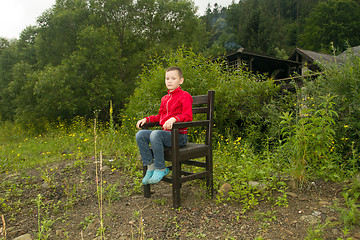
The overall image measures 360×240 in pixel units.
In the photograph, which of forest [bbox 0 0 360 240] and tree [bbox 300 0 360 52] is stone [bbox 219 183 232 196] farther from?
tree [bbox 300 0 360 52]

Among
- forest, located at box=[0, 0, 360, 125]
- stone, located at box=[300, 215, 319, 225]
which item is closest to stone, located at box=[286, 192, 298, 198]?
stone, located at box=[300, 215, 319, 225]

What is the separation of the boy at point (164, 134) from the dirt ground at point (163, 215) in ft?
1.32

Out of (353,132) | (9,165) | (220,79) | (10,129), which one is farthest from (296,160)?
(10,129)

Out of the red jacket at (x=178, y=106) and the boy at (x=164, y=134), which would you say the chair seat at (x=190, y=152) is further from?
the red jacket at (x=178, y=106)

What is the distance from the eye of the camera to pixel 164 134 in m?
3.23

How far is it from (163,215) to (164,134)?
90cm

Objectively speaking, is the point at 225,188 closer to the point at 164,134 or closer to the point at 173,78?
the point at 164,134

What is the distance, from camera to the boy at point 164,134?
3.21 metres

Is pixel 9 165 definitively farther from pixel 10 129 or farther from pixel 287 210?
pixel 10 129

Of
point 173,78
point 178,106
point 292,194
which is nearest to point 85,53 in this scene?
point 173,78

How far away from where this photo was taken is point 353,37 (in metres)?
34.1

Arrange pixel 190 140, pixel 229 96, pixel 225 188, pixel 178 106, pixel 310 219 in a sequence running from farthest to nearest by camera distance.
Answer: pixel 190 140
pixel 229 96
pixel 225 188
pixel 178 106
pixel 310 219

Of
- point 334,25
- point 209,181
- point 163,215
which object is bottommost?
point 163,215

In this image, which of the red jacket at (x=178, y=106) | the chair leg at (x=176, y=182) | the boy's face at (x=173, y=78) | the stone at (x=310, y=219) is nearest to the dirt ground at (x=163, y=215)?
the stone at (x=310, y=219)
